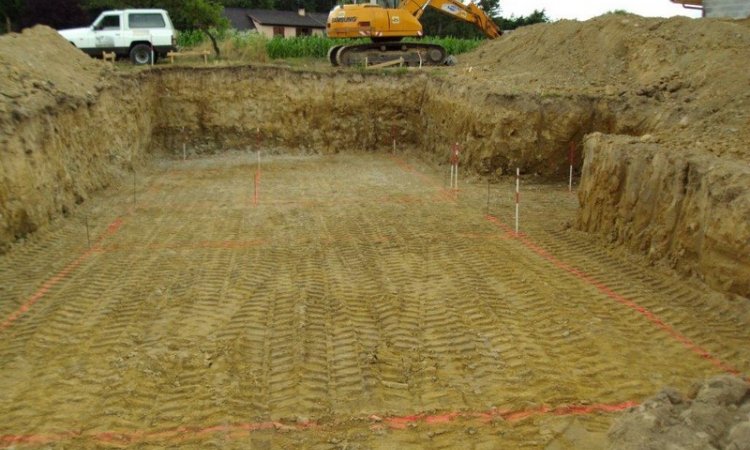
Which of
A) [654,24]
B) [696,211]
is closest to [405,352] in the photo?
[696,211]

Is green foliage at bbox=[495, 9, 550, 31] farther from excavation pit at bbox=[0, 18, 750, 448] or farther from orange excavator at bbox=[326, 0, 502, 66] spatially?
excavation pit at bbox=[0, 18, 750, 448]

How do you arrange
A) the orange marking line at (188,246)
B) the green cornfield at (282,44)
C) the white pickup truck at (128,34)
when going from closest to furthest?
the orange marking line at (188,246)
the white pickup truck at (128,34)
the green cornfield at (282,44)

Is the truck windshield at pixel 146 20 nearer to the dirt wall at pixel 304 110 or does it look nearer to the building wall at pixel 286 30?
the dirt wall at pixel 304 110

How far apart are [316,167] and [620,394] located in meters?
12.3

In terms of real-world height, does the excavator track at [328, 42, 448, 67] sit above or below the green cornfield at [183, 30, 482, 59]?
below

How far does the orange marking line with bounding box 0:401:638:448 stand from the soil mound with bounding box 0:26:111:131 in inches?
237

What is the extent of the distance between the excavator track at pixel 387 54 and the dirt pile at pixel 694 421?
701 inches

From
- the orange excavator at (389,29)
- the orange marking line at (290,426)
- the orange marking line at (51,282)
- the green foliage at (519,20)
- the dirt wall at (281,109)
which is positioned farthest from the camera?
the green foliage at (519,20)

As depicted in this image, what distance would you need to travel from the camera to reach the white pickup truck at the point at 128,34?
60.8 feet

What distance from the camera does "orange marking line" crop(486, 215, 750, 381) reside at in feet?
18.2

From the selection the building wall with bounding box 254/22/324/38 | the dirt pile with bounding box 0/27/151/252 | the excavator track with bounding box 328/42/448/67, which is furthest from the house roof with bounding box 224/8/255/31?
the dirt pile with bounding box 0/27/151/252

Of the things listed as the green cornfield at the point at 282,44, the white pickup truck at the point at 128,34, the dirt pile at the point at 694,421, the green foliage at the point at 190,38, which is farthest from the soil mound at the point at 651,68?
the green foliage at the point at 190,38

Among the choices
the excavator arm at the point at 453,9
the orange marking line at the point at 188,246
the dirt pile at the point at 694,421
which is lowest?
the orange marking line at the point at 188,246

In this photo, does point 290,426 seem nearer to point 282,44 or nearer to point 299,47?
point 282,44
